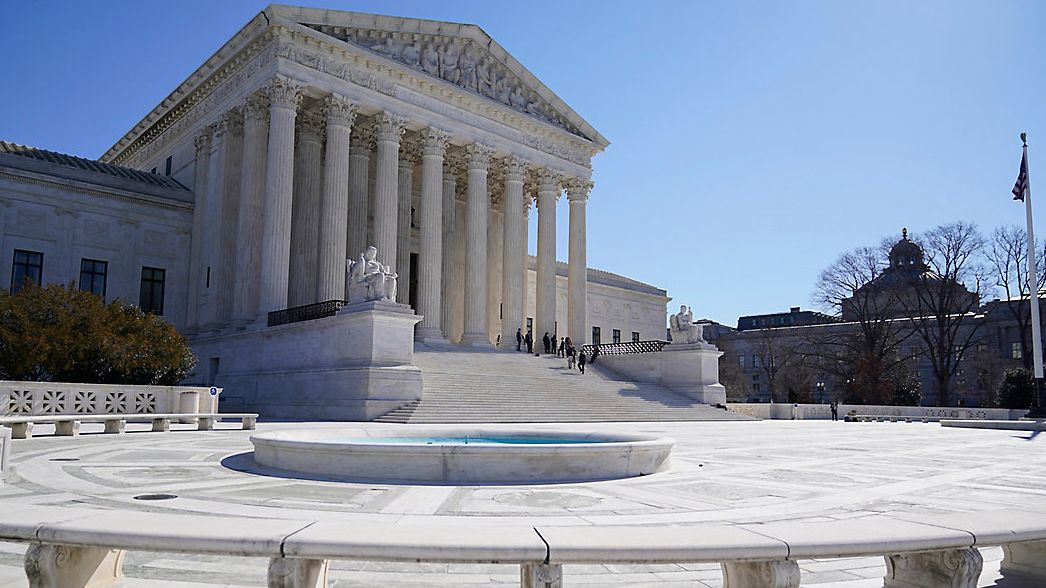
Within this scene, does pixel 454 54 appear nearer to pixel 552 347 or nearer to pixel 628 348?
pixel 552 347

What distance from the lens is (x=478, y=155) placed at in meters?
45.0

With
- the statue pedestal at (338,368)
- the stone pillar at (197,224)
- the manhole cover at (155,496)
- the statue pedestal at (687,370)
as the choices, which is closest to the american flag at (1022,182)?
the statue pedestal at (687,370)

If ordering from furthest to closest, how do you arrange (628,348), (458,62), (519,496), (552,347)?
(628,348), (552,347), (458,62), (519,496)

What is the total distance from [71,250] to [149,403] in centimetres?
1992

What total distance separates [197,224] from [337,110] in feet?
Answer: 37.1

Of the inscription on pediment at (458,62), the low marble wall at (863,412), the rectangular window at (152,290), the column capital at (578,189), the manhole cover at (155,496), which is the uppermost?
the inscription on pediment at (458,62)

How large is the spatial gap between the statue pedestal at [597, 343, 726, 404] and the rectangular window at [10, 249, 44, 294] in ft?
101

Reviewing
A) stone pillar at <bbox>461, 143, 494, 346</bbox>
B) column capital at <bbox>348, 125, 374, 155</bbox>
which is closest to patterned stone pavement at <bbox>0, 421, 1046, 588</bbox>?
stone pillar at <bbox>461, 143, 494, 346</bbox>

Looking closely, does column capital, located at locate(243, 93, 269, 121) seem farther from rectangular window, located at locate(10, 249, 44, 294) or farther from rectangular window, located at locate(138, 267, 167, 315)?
rectangular window, located at locate(10, 249, 44, 294)

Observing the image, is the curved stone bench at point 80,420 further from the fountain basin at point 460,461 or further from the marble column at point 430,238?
the marble column at point 430,238

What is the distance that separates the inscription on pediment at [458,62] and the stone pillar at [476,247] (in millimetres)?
3856

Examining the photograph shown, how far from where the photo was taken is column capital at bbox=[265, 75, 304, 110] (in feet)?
119

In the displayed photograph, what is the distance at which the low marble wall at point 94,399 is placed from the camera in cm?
2155

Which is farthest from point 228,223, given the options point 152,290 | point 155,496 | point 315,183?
point 155,496
